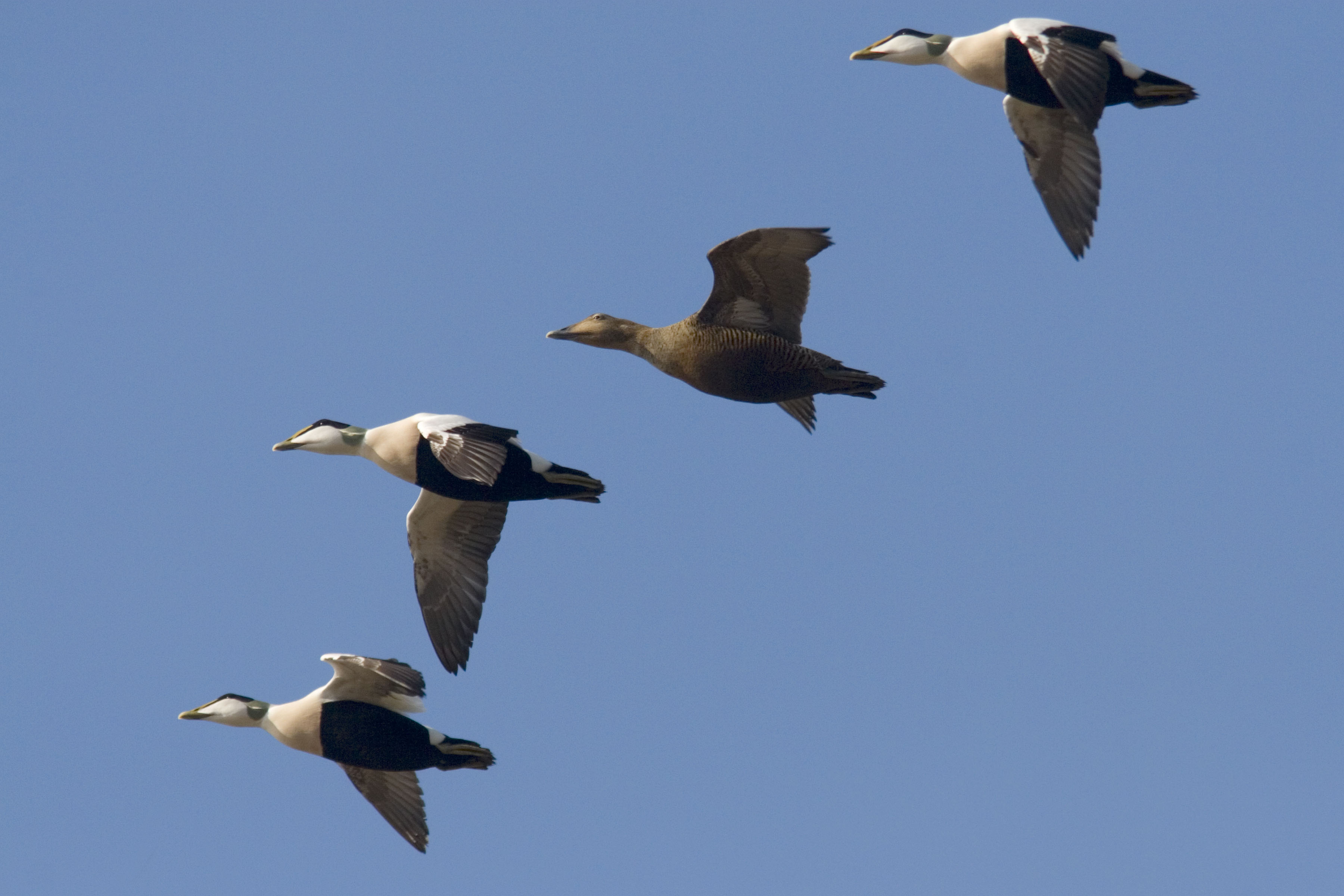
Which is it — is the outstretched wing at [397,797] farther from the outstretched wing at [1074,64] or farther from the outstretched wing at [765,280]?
the outstretched wing at [1074,64]

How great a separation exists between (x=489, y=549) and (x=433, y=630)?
917mm

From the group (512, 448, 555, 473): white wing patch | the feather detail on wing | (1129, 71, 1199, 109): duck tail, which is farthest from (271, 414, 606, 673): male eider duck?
(1129, 71, 1199, 109): duck tail

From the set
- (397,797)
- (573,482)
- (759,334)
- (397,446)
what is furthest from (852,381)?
(397,797)

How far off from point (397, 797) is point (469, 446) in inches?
138

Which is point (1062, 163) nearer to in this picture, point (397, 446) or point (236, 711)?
point (397, 446)

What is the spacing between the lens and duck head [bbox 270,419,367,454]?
15.8 m

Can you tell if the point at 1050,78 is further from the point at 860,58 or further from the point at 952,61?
the point at 860,58

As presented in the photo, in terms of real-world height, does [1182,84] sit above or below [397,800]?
above

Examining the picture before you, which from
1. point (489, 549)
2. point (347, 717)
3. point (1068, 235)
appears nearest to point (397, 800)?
point (347, 717)

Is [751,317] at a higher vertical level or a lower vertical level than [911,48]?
lower

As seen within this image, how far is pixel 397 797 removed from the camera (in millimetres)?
15406

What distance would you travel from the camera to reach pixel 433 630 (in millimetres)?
15641

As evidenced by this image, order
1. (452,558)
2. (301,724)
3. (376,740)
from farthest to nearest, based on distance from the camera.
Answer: (452,558) < (301,724) < (376,740)

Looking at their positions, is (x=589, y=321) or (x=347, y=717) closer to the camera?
(x=347, y=717)
